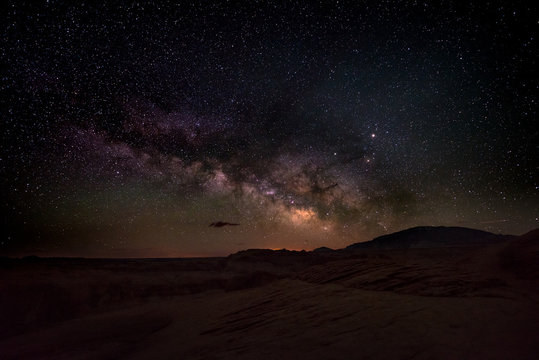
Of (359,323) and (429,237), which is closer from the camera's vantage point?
(359,323)

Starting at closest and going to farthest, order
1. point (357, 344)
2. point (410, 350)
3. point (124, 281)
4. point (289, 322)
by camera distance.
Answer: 1. point (410, 350)
2. point (357, 344)
3. point (289, 322)
4. point (124, 281)

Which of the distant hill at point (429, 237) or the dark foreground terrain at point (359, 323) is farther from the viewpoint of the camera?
the distant hill at point (429, 237)

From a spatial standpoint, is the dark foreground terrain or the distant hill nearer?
the dark foreground terrain

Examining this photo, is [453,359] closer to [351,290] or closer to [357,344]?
[357,344]

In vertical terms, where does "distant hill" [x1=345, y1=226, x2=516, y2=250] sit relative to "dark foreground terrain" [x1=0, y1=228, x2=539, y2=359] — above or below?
below

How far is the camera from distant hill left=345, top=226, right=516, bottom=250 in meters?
118

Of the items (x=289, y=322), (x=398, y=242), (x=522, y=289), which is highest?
(x=522, y=289)

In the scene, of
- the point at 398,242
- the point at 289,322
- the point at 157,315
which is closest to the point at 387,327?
the point at 289,322

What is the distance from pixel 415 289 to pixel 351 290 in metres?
1.35

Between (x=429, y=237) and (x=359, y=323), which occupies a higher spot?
(x=359, y=323)

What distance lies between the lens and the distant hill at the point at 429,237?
118475mm

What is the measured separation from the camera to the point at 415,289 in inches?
197

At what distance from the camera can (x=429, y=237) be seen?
138 meters

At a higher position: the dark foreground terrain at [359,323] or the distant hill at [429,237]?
the dark foreground terrain at [359,323]
